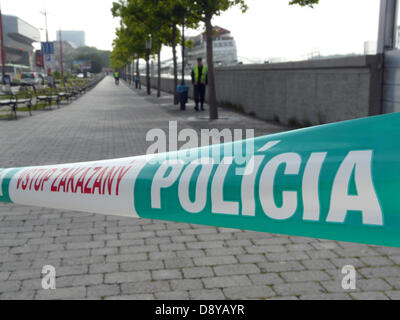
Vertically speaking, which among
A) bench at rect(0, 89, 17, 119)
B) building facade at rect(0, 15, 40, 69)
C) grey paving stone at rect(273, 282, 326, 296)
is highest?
building facade at rect(0, 15, 40, 69)

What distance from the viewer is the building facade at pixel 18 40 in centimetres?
11762

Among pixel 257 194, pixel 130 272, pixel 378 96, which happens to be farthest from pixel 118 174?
pixel 378 96

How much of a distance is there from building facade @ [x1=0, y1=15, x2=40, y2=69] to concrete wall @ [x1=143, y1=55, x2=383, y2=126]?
105170 mm

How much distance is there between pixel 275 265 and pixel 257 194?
6.27 feet

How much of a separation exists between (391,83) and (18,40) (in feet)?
439

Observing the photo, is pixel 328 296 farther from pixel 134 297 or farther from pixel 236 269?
pixel 134 297

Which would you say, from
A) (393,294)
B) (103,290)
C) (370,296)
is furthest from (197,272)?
(393,294)

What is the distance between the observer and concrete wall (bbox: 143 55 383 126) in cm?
1019

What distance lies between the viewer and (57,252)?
14.6ft

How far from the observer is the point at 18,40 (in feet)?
423

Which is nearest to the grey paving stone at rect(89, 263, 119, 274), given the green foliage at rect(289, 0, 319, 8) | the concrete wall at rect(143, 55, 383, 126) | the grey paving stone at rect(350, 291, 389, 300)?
the grey paving stone at rect(350, 291, 389, 300)

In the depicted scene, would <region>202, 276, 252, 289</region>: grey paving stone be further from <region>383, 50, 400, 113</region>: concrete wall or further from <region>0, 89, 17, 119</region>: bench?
<region>0, 89, 17, 119</region>: bench

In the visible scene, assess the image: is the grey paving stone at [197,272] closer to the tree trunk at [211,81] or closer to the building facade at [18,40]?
the tree trunk at [211,81]

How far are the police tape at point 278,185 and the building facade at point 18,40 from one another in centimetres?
11784
